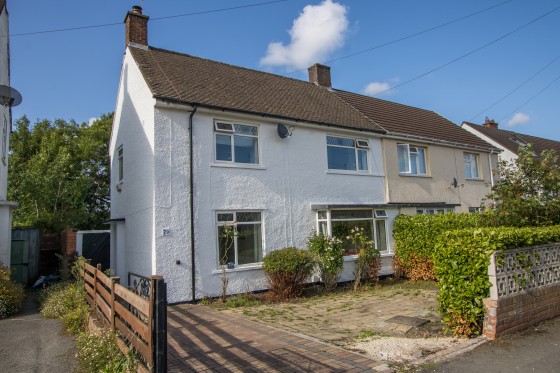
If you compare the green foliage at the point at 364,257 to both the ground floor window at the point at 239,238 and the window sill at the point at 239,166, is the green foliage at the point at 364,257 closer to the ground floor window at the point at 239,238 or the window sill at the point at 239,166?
the ground floor window at the point at 239,238

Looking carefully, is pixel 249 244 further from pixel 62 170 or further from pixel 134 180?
pixel 62 170

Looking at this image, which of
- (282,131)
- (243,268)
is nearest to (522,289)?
(243,268)

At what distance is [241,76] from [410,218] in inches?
318

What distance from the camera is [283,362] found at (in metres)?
5.23

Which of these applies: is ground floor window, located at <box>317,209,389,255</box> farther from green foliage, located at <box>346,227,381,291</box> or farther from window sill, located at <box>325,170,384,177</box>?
window sill, located at <box>325,170,384,177</box>

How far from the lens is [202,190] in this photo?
10.5m

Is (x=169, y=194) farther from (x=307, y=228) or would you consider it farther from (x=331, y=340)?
(x=331, y=340)

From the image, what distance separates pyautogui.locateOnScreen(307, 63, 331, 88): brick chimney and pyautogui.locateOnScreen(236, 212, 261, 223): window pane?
949 centimetres

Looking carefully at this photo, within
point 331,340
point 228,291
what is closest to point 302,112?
point 228,291

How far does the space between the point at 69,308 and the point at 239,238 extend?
14.4 feet

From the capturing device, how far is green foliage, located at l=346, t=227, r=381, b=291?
12.1m

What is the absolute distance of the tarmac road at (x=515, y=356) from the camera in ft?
16.3

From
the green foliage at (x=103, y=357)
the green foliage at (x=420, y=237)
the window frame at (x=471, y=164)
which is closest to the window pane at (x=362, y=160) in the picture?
the green foliage at (x=420, y=237)

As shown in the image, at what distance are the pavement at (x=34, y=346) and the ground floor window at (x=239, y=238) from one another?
4170mm
